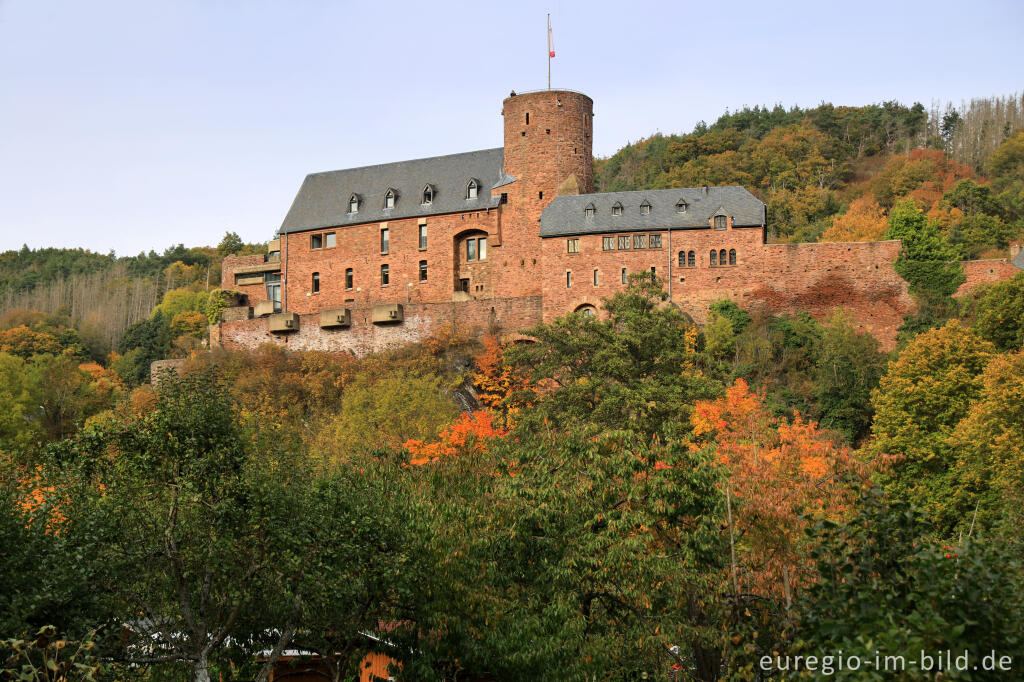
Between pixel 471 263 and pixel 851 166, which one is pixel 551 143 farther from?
pixel 851 166

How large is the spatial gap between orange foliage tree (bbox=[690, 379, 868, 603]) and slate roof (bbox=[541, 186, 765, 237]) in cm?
1286

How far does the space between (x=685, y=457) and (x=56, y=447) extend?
422 inches

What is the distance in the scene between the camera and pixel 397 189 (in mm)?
60125

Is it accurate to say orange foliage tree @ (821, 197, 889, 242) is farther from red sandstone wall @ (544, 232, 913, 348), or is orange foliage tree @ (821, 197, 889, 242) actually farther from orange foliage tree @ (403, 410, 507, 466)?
orange foliage tree @ (403, 410, 507, 466)

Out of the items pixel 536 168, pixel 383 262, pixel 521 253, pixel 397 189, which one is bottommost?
pixel 383 262

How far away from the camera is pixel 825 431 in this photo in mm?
42562

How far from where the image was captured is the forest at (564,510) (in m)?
12.4

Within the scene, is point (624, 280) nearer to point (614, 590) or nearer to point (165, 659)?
point (614, 590)

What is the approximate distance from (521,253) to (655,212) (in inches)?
276

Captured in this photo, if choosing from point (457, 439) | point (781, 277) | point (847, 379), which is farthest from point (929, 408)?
point (457, 439)

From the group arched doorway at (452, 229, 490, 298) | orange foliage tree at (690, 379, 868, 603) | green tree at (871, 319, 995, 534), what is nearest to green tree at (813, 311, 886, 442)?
green tree at (871, 319, 995, 534)

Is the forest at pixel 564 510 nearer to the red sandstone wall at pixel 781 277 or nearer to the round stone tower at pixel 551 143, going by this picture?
the red sandstone wall at pixel 781 277

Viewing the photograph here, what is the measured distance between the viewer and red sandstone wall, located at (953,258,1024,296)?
160 feet

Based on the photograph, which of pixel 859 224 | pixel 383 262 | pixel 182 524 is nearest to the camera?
pixel 182 524
